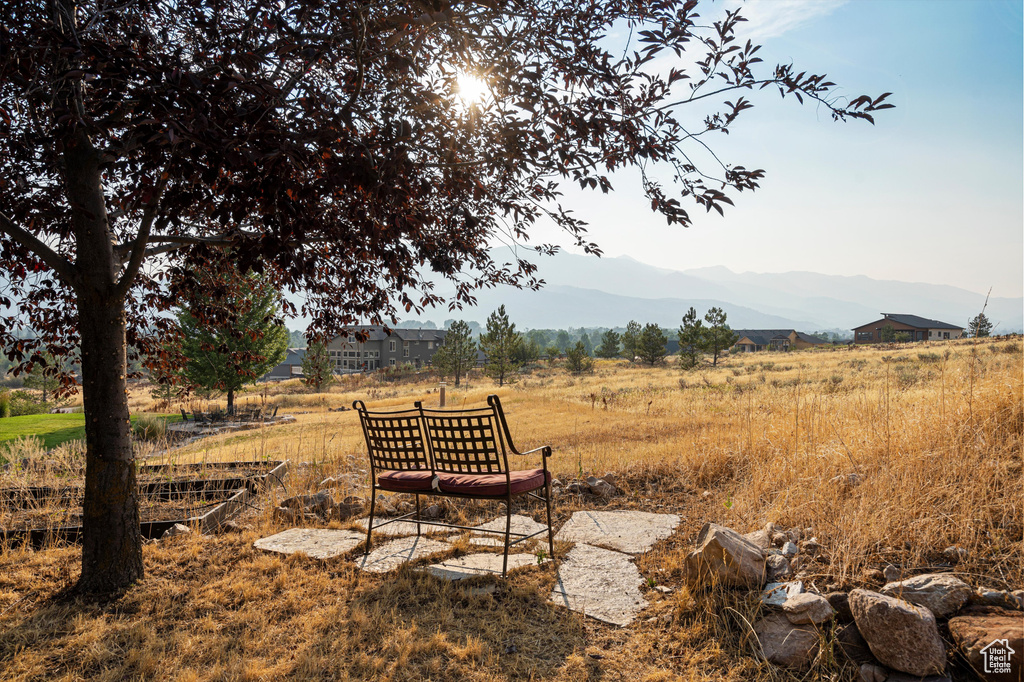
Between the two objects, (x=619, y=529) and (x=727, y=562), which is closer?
(x=727, y=562)

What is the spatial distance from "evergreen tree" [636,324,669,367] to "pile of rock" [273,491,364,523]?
45.9 metres

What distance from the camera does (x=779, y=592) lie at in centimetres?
286

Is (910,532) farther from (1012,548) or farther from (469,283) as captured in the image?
(469,283)

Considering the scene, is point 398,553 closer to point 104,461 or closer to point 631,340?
point 104,461

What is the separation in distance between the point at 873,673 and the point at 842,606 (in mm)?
340

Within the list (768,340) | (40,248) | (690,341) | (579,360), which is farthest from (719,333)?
(768,340)

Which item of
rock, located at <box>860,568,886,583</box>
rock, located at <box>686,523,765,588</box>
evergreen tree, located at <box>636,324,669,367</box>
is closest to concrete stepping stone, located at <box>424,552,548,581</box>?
rock, located at <box>686,523,765,588</box>

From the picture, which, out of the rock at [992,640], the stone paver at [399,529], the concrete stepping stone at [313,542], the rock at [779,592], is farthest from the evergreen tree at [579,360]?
the rock at [992,640]

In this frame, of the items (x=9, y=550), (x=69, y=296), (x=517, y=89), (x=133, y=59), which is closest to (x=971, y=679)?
(x=517, y=89)

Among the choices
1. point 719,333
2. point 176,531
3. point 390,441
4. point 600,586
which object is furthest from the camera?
point 719,333

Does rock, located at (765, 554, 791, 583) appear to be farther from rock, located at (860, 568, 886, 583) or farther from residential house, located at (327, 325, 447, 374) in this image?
residential house, located at (327, 325, 447, 374)

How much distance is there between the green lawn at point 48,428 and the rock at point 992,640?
55.5ft

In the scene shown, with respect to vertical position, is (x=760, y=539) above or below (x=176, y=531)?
above

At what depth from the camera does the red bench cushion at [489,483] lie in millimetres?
3564
